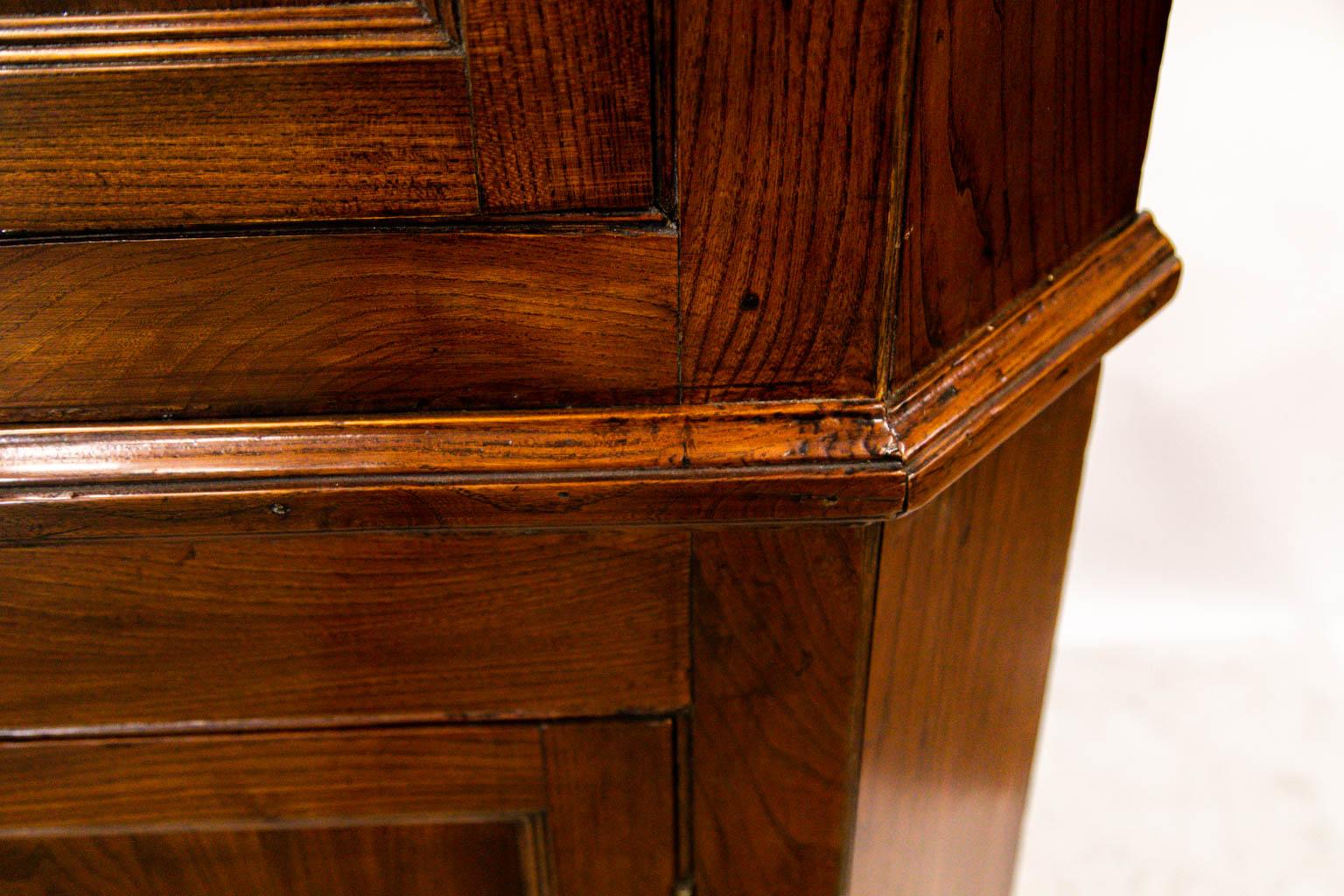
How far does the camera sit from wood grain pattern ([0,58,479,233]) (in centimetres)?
36

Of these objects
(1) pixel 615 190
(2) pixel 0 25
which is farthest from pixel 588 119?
(2) pixel 0 25

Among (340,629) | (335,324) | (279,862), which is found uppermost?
(335,324)

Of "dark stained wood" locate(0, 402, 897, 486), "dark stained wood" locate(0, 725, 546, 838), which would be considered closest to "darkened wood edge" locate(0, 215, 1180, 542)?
"dark stained wood" locate(0, 402, 897, 486)

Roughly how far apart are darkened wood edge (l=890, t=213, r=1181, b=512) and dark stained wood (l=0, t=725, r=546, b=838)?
19cm

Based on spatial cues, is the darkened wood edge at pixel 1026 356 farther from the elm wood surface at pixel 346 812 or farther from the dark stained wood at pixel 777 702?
the elm wood surface at pixel 346 812

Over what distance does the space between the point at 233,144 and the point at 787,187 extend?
165 millimetres

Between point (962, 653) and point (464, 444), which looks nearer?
point (464, 444)

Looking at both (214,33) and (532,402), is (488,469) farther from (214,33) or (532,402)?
(214,33)

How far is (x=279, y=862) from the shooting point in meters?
0.52

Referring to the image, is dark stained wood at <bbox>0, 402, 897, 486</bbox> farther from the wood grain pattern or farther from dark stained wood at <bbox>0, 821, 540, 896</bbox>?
dark stained wood at <bbox>0, 821, 540, 896</bbox>

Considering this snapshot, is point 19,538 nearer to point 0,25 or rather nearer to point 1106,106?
point 0,25

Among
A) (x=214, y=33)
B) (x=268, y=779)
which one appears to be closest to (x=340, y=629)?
(x=268, y=779)

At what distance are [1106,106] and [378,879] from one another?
42 centimetres

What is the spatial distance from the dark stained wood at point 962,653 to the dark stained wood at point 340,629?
0.08 metres
